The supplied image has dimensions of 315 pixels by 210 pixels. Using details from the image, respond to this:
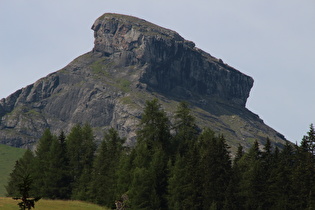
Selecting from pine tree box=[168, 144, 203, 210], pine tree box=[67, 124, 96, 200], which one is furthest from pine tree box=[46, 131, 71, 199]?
pine tree box=[168, 144, 203, 210]

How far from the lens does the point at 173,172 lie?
84625mm

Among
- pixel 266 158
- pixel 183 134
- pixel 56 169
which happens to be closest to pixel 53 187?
pixel 56 169

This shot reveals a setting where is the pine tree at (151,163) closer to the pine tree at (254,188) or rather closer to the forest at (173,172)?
the forest at (173,172)

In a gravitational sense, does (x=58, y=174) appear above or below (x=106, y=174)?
below

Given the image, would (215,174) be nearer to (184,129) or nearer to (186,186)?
(186,186)

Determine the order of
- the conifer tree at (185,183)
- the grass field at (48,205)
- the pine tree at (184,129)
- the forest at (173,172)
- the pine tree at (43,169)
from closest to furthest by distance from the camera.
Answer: the grass field at (48,205) → the forest at (173,172) → the conifer tree at (185,183) → the pine tree at (43,169) → the pine tree at (184,129)

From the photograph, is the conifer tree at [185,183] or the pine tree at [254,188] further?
the conifer tree at [185,183]

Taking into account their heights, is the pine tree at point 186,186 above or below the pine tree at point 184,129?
below

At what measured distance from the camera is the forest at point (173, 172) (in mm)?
78625

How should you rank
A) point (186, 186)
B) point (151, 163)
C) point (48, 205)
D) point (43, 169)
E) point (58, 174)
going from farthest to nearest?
point (43, 169) < point (58, 174) < point (151, 163) < point (186, 186) < point (48, 205)

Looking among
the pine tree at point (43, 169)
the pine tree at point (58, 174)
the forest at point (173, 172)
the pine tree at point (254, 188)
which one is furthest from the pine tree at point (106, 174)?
the pine tree at point (254, 188)

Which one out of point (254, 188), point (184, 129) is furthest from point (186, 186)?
point (184, 129)

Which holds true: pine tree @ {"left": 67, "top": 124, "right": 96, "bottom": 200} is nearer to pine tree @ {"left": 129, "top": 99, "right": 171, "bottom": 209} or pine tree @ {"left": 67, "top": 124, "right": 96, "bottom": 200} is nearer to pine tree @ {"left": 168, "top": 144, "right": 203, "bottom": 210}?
pine tree @ {"left": 129, "top": 99, "right": 171, "bottom": 209}

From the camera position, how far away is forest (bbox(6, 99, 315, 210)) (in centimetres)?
7862
